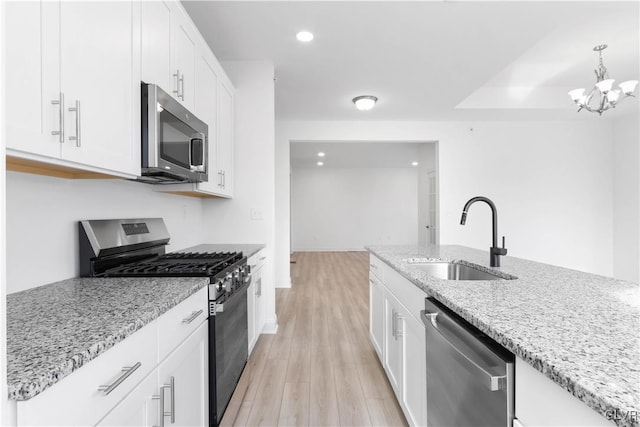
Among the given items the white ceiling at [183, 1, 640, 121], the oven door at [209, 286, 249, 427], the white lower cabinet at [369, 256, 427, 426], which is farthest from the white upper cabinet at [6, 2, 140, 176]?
the white lower cabinet at [369, 256, 427, 426]

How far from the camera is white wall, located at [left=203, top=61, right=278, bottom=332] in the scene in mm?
3174

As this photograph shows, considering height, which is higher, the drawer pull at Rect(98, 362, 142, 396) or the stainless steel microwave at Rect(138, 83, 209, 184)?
the stainless steel microwave at Rect(138, 83, 209, 184)

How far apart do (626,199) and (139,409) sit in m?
6.71

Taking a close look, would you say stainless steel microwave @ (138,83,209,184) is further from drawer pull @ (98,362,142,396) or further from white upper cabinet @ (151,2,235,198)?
drawer pull @ (98,362,142,396)

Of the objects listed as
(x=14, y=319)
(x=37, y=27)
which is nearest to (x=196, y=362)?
(x=14, y=319)

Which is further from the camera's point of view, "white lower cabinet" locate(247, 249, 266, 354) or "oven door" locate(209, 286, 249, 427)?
"white lower cabinet" locate(247, 249, 266, 354)

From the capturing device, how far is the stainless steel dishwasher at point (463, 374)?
813 mm

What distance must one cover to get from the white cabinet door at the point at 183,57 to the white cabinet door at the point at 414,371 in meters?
1.71

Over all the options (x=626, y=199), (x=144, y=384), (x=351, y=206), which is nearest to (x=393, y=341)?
(x=144, y=384)

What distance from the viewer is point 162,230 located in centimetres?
231

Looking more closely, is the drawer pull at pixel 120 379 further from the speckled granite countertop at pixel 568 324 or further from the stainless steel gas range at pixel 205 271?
the speckled granite countertop at pixel 568 324

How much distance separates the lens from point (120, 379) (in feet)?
2.83

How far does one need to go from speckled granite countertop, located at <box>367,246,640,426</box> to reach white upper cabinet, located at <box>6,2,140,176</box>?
1.29 meters

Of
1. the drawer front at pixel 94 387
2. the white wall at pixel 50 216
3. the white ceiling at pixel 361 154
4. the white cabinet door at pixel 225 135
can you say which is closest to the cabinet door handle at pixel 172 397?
the drawer front at pixel 94 387
